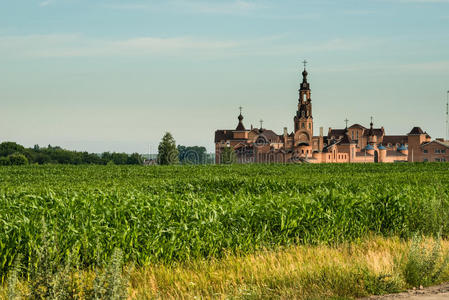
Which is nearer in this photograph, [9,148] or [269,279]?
[269,279]

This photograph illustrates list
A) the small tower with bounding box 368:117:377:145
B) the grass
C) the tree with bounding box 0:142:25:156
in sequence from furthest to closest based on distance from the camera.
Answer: the small tower with bounding box 368:117:377:145, the tree with bounding box 0:142:25:156, the grass

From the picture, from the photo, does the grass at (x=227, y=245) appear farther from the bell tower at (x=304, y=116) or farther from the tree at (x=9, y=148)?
the tree at (x=9, y=148)

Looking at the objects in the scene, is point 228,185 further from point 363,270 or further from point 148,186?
point 363,270

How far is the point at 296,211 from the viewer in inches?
491

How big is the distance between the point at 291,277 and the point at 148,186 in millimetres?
13381

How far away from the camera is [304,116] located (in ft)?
463

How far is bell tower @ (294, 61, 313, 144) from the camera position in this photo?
455 feet

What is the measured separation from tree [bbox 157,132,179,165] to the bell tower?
35.5 metres

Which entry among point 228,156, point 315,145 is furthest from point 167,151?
point 315,145

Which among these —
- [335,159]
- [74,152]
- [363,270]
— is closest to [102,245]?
[363,270]

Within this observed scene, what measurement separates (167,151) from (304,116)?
137 feet

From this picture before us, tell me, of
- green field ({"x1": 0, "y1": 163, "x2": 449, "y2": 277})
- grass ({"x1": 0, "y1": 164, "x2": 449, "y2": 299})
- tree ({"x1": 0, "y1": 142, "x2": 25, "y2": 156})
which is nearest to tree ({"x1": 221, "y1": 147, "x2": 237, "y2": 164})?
tree ({"x1": 0, "y1": 142, "x2": 25, "y2": 156})

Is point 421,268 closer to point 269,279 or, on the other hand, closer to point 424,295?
point 424,295

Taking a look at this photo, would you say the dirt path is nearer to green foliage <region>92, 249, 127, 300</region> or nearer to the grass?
the grass
